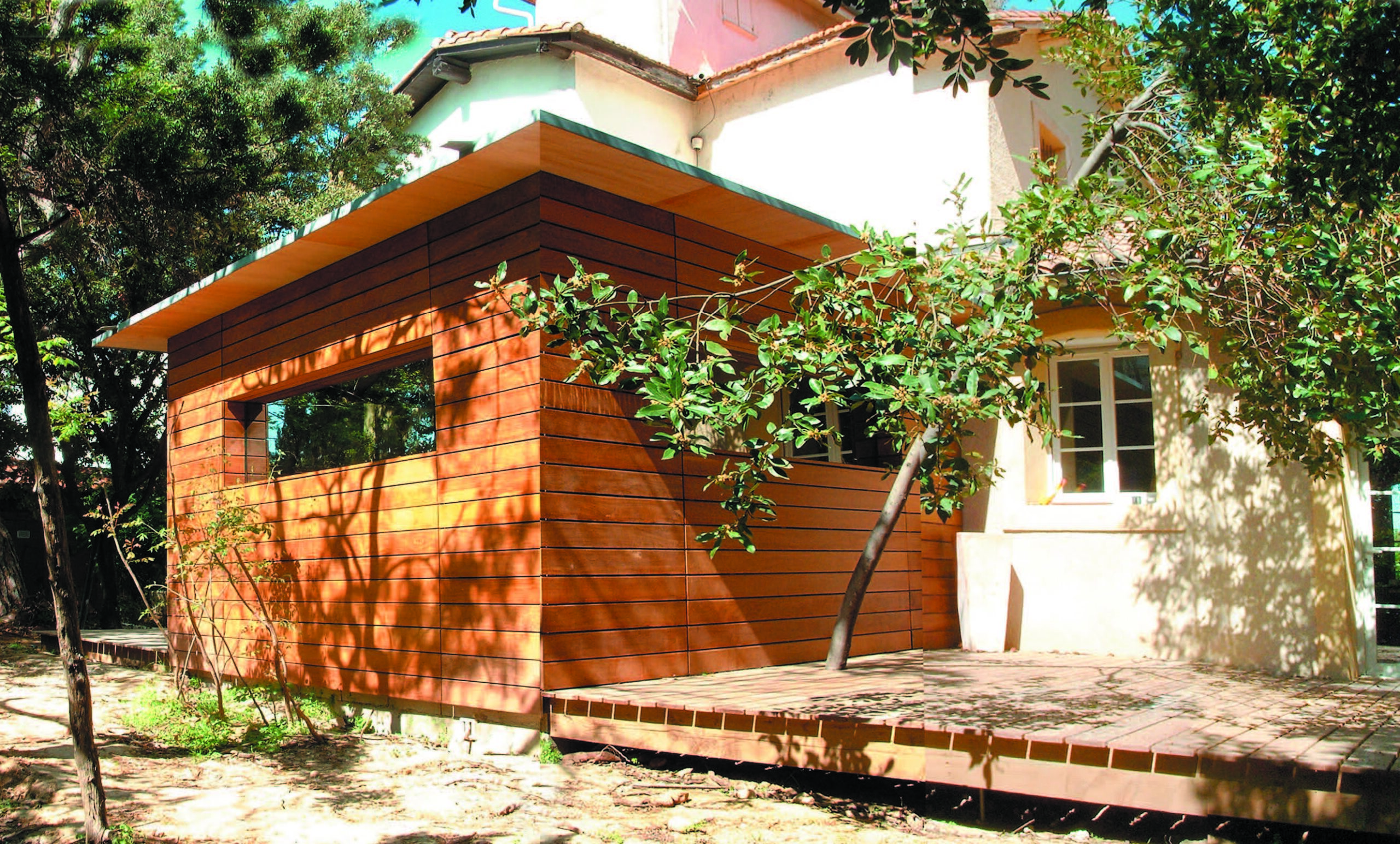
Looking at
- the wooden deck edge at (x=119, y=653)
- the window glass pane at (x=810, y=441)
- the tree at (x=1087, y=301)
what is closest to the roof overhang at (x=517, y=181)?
the tree at (x=1087, y=301)

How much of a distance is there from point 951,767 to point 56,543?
11.7 feet

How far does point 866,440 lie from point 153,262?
23.0ft

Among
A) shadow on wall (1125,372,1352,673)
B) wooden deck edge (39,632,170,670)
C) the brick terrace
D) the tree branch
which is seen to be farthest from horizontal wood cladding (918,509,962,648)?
wooden deck edge (39,632,170,670)

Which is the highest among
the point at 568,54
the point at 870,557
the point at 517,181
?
the point at 568,54

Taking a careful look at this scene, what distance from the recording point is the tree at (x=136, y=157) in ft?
12.2

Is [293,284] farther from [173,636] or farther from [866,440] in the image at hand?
[866,440]

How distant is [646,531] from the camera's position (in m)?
5.86

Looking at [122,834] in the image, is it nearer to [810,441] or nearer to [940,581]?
[810,441]

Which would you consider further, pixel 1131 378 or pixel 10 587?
pixel 10 587

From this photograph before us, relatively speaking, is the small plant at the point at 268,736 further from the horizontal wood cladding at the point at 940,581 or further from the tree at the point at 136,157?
the horizontal wood cladding at the point at 940,581

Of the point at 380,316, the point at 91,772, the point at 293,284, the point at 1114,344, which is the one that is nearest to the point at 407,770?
the point at 91,772

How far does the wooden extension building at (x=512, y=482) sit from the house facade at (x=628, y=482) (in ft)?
0.07

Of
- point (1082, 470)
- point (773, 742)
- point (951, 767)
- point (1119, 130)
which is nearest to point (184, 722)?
point (773, 742)

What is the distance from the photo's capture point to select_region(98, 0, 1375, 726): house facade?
5.52 metres
